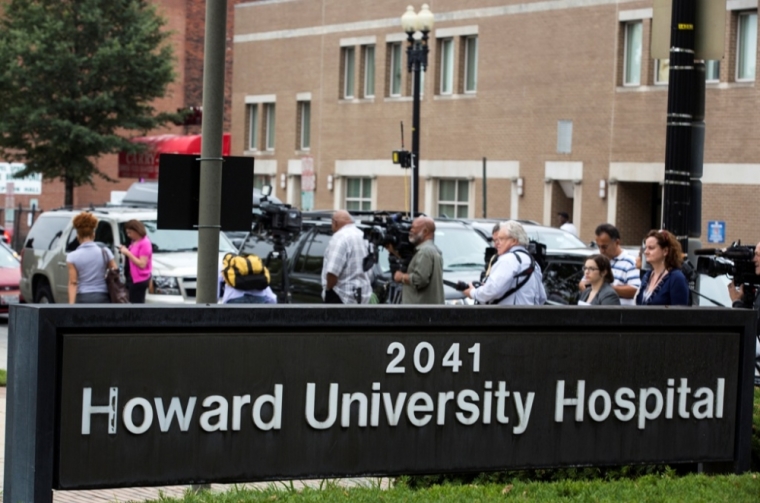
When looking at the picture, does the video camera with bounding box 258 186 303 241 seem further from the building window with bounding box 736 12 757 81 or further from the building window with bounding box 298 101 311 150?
the building window with bounding box 298 101 311 150

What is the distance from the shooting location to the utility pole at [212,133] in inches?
324

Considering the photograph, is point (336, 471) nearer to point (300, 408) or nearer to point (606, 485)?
point (300, 408)

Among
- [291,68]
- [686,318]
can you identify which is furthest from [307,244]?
[291,68]

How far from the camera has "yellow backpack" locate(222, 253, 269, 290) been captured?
11.9 metres

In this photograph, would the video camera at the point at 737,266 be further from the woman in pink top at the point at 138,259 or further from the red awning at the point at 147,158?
the red awning at the point at 147,158

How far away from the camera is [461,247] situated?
688 inches

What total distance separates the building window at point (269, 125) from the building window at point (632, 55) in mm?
17208

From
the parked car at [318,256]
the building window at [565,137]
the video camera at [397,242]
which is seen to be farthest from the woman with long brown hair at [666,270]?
the building window at [565,137]

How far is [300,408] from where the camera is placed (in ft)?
21.4

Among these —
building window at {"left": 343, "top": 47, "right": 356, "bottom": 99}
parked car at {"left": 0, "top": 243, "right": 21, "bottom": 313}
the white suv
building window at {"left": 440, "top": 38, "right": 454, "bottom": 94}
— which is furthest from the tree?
the white suv

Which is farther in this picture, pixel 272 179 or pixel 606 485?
pixel 272 179

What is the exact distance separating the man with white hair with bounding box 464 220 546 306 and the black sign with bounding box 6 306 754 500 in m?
3.54

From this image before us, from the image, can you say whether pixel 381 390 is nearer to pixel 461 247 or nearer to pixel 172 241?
pixel 461 247

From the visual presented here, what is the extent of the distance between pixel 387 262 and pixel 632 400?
30.6 ft
